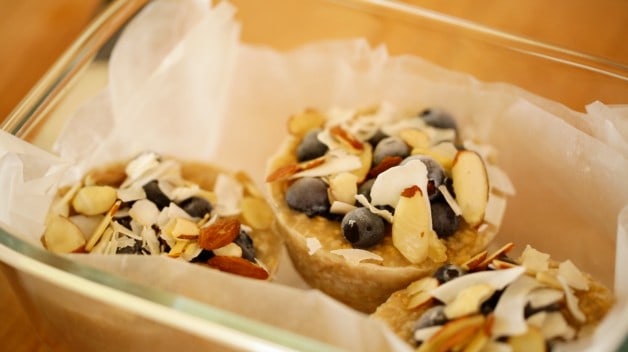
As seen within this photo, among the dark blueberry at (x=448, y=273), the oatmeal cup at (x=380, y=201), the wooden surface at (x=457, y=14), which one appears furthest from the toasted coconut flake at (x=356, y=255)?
the wooden surface at (x=457, y=14)

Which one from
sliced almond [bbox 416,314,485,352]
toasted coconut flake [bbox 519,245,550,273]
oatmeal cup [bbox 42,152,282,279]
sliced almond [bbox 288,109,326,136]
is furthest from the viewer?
sliced almond [bbox 288,109,326,136]

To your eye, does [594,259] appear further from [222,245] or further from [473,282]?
[222,245]

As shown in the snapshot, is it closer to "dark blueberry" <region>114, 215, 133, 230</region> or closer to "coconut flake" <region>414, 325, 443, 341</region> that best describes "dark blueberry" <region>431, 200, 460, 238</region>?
"coconut flake" <region>414, 325, 443, 341</region>

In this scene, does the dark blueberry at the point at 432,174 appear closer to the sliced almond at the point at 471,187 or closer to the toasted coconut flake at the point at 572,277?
the sliced almond at the point at 471,187

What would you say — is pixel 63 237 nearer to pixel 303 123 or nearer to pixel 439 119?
pixel 303 123

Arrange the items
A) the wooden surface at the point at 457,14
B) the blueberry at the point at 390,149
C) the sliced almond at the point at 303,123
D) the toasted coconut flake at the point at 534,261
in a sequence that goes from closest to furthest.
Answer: the toasted coconut flake at the point at 534,261 → the blueberry at the point at 390,149 → the sliced almond at the point at 303,123 → the wooden surface at the point at 457,14

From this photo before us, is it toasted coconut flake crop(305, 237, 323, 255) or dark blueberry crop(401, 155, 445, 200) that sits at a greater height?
dark blueberry crop(401, 155, 445, 200)

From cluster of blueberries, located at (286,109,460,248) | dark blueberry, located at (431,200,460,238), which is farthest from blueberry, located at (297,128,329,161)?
dark blueberry, located at (431,200,460,238)
